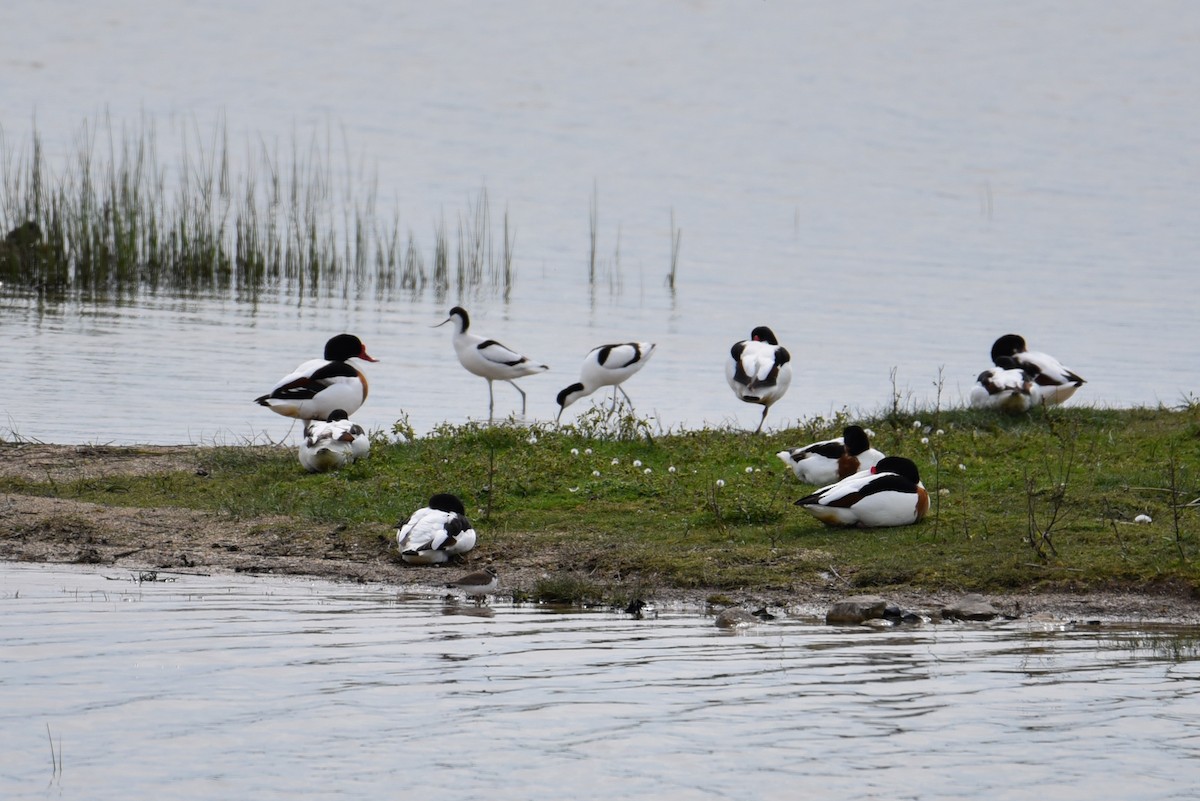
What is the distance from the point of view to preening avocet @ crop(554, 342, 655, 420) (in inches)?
683

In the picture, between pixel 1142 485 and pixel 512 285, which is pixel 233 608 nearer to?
pixel 1142 485

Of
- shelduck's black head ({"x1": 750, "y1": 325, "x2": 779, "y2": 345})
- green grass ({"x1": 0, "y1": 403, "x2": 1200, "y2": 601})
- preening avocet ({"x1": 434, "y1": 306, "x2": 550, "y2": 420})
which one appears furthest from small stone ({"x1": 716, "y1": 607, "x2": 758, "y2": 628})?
preening avocet ({"x1": 434, "y1": 306, "x2": 550, "y2": 420})

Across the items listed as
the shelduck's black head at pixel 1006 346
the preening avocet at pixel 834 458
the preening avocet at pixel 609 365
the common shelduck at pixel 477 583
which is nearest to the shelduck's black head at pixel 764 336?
the preening avocet at pixel 609 365

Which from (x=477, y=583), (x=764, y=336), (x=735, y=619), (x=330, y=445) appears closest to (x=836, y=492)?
(x=735, y=619)

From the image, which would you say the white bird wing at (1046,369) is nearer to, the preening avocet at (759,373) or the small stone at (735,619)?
the preening avocet at (759,373)

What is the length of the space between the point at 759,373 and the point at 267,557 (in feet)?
20.3

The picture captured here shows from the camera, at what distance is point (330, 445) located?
13438 millimetres

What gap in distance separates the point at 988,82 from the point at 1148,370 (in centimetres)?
3708

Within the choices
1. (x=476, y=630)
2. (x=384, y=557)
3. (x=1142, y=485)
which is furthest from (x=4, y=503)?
(x=1142, y=485)

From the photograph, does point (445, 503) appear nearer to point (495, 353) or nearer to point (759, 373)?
point (759, 373)

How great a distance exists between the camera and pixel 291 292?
31.1 meters

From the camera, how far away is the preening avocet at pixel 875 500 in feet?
37.4

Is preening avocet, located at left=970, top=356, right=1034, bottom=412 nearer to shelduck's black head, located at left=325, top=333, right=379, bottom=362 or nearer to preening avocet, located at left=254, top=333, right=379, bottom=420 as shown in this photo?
preening avocet, located at left=254, top=333, right=379, bottom=420

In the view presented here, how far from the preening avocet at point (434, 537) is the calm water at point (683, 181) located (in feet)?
19.0
